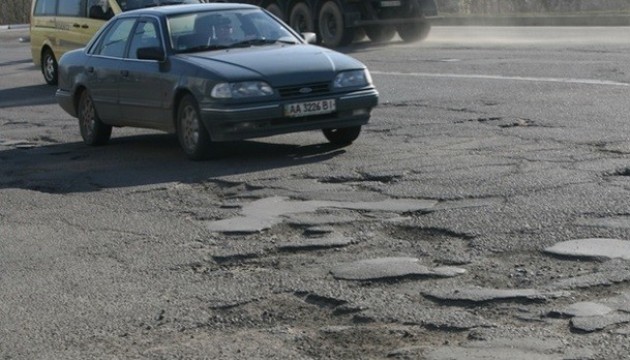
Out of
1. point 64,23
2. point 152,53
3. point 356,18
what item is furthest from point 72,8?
point 152,53

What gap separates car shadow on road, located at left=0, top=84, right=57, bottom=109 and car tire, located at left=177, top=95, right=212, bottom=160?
7.61 meters

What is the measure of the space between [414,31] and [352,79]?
53.2ft

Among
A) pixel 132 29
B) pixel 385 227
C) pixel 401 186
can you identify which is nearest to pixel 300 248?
pixel 385 227

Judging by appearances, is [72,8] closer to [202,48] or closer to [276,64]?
[202,48]

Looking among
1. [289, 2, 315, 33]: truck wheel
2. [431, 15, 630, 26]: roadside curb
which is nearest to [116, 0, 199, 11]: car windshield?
[289, 2, 315, 33]: truck wheel

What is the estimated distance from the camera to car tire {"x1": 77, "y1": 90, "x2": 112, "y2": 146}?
14367 mm

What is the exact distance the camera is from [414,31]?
93.1 feet

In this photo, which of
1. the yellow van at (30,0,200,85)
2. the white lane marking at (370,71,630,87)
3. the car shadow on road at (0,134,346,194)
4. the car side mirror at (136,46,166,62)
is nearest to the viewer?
the car shadow on road at (0,134,346,194)

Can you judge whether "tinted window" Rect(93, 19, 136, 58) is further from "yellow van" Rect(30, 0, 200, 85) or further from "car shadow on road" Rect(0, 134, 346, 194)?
"yellow van" Rect(30, 0, 200, 85)

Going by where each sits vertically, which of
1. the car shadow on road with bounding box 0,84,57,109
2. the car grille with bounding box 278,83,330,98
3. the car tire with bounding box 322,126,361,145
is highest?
the car grille with bounding box 278,83,330,98

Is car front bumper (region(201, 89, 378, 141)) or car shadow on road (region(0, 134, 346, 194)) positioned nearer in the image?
car shadow on road (region(0, 134, 346, 194))

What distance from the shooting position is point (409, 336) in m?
6.20

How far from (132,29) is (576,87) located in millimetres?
5154

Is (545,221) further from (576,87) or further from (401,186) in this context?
(576,87)
